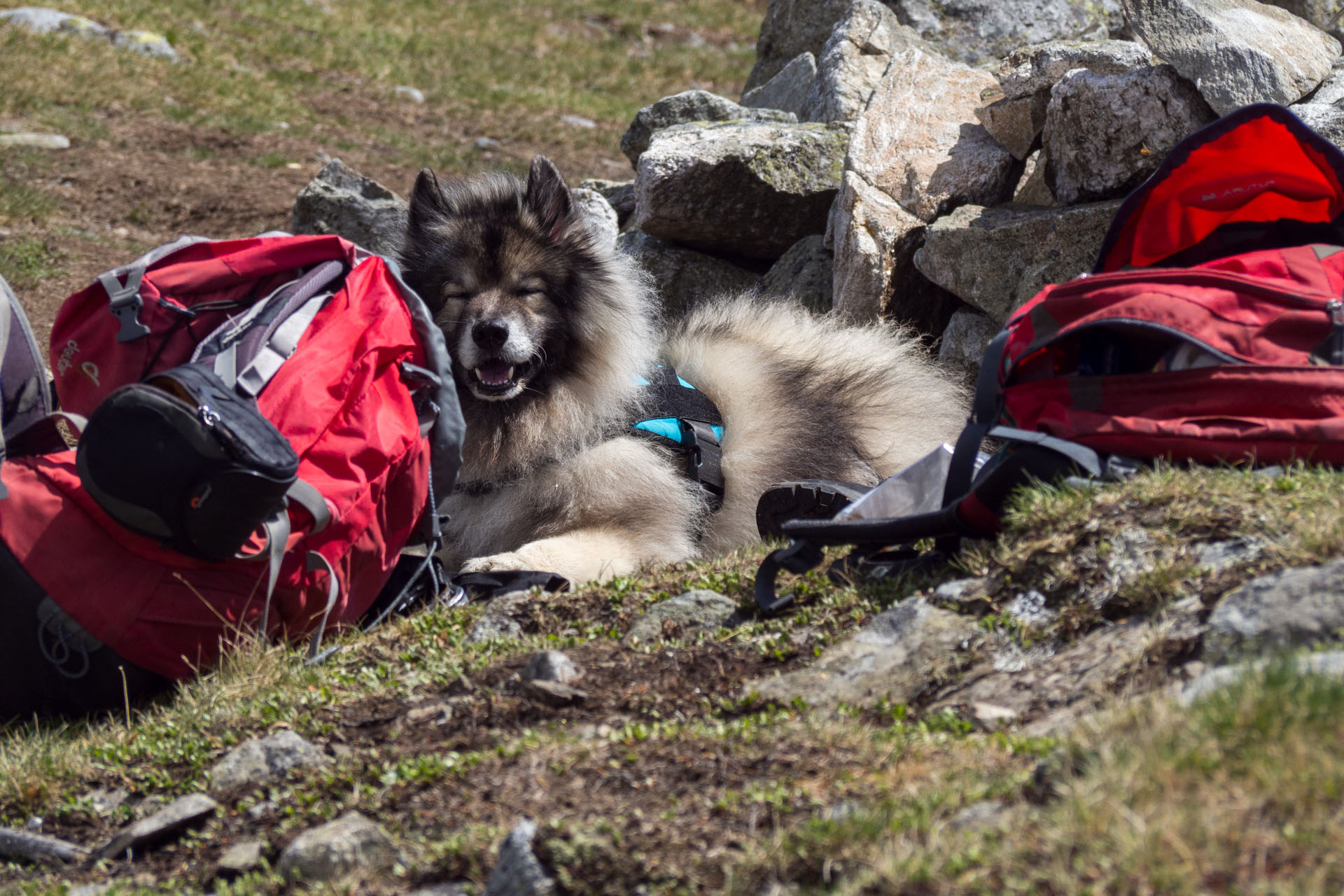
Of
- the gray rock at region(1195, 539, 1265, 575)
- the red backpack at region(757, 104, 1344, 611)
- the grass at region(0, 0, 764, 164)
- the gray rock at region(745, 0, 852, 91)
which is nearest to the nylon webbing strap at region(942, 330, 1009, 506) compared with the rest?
the red backpack at region(757, 104, 1344, 611)

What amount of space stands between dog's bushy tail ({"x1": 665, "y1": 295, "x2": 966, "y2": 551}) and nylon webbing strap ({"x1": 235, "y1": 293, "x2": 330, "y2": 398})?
2.10 metres

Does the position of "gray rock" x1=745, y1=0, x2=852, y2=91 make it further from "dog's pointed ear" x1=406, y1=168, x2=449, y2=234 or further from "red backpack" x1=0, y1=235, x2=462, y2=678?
"red backpack" x1=0, y1=235, x2=462, y2=678

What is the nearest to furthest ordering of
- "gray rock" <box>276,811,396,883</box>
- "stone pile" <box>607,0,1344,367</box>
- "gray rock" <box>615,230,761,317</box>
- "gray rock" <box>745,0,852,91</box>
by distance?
"gray rock" <box>276,811,396,883</box> < "stone pile" <box>607,0,1344,367</box> < "gray rock" <box>615,230,761,317</box> < "gray rock" <box>745,0,852,91</box>

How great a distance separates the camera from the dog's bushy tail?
4.97 m

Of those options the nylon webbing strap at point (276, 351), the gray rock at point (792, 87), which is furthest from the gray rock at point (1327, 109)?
the nylon webbing strap at point (276, 351)

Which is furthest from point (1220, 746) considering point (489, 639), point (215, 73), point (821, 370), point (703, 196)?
point (215, 73)

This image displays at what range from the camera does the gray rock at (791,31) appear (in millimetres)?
9422

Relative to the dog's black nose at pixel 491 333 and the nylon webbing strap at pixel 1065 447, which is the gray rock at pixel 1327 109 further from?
the dog's black nose at pixel 491 333

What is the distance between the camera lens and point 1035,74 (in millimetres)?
5730

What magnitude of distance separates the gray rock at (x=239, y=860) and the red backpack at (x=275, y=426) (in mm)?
937

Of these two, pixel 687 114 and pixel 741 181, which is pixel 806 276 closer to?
pixel 741 181

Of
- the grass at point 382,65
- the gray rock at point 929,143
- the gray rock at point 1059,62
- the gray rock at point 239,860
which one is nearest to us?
the gray rock at point 239,860

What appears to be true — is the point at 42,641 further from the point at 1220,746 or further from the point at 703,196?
the point at 703,196

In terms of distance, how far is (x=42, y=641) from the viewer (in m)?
3.14
